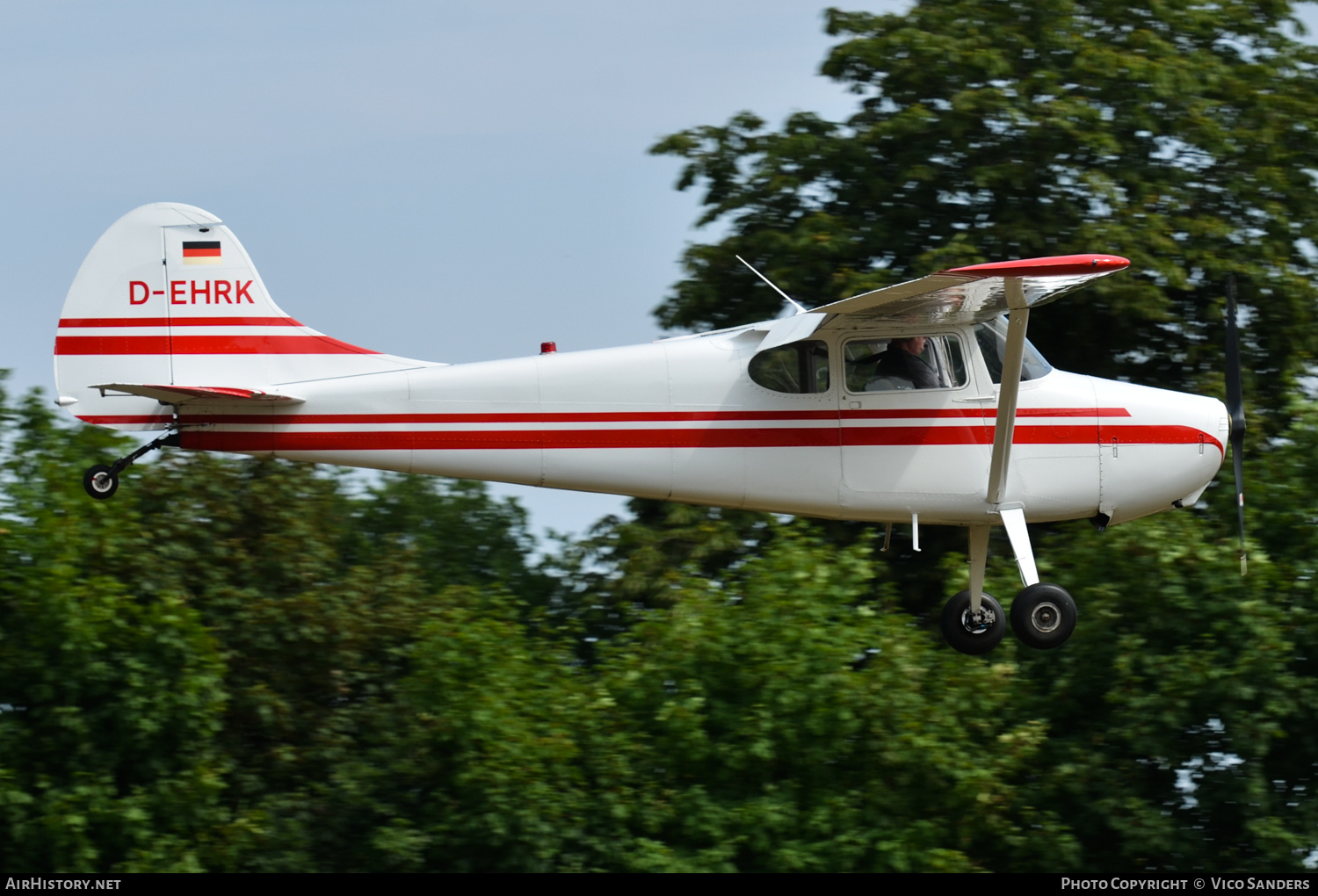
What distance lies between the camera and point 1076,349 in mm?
21125

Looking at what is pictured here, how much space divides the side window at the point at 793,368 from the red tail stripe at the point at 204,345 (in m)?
2.77

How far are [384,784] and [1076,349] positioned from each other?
10.0 m

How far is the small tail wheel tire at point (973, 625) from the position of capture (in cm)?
1241

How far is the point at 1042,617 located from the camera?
12.0 m

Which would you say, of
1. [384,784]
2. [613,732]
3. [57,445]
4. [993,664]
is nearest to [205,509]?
[57,445]

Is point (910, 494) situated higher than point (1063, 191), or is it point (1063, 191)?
point (1063, 191)

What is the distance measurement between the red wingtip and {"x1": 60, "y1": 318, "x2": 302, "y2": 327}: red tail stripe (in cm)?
482

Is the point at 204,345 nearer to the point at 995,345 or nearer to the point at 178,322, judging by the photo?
the point at 178,322

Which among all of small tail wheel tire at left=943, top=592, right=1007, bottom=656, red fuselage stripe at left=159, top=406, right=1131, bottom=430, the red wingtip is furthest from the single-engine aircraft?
the red wingtip

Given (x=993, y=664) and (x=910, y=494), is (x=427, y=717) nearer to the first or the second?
(x=993, y=664)

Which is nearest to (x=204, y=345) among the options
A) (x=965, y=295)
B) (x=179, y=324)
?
(x=179, y=324)

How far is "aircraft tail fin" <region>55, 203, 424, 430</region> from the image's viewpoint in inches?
455

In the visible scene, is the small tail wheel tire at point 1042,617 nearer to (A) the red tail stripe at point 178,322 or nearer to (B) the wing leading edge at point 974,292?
(B) the wing leading edge at point 974,292

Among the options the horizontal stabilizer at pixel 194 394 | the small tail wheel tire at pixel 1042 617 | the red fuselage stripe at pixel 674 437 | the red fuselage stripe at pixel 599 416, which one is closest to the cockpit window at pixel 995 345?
the red fuselage stripe at pixel 599 416
